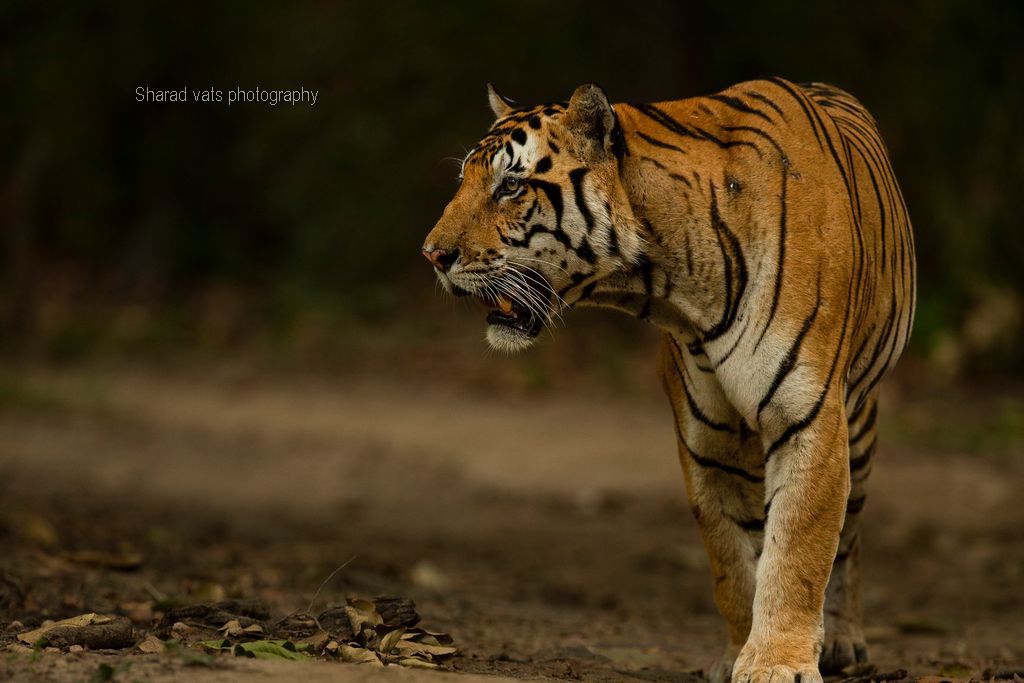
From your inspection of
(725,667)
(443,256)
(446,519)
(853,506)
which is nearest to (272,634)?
(443,256)

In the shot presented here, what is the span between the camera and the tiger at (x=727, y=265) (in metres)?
3.54

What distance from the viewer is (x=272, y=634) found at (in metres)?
3.81

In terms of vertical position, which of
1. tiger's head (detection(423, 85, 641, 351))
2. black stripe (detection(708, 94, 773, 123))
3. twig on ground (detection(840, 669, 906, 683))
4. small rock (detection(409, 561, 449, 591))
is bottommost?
twig on ground (detection(840, 669, 906, 683))

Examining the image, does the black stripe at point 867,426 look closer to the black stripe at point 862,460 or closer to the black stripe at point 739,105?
the black stripe at point 862,460

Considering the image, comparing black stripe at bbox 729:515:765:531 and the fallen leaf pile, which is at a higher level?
black stripe at bbox 729:515:765:531

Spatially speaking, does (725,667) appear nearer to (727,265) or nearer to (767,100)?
(727,265)

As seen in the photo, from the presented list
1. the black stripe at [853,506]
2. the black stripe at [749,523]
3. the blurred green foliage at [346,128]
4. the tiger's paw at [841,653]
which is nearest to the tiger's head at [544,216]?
the black stripe at [749,523]

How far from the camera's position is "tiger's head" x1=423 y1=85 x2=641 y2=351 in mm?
3611

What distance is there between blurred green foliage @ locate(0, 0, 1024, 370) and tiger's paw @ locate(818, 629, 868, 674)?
6126mm

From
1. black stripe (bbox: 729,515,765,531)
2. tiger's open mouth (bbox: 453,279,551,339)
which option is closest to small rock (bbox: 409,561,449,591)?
black stripe (bbox: 729,515,765,531)

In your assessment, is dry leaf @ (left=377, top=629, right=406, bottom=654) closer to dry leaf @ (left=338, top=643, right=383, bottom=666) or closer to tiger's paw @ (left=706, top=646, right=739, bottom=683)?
dry leaf @ (left=338, top=643, right=383, bottom=666)

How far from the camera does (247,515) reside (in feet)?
24.7

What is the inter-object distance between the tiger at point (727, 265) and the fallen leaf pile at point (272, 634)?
89cm

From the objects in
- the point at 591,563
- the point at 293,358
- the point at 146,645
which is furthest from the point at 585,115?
the point at 293,358
